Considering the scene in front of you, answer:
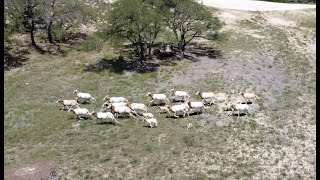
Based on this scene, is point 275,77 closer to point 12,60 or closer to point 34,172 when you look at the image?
point 34,172

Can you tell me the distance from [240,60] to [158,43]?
10.3m

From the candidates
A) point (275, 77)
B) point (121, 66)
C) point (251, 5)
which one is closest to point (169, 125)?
point (275, 77)

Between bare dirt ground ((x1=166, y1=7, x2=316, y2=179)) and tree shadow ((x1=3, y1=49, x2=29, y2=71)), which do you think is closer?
bare dirt ground ((x1=166, y1=7, x2=316, y2=179))

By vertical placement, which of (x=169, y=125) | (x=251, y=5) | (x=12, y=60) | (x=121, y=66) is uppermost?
(x=251, y=5)

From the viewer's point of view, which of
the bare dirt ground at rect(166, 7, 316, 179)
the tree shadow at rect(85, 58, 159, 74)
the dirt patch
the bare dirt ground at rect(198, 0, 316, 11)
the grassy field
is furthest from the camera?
the bare dirt ground at rect(198, 0, 316, 11)

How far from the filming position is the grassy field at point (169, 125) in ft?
94.0

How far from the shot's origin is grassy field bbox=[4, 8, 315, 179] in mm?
28641

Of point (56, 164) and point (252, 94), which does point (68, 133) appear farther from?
point (252, 94)

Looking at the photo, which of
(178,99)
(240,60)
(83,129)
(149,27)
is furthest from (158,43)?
(83,129)

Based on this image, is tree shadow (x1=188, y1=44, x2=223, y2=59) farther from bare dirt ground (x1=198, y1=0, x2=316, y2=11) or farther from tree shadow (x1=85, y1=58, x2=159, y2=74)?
bare dirt ground (x1=198, y1=0, x2=316, y2=11)

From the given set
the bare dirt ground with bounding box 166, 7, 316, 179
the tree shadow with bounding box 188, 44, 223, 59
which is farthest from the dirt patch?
the tree shadow with bounding box 188, 44, 223, 59

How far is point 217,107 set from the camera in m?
36.7

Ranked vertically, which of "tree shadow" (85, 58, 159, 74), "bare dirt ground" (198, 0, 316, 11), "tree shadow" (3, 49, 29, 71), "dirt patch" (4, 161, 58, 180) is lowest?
"dirt patch" (4, 161, 58, 180)

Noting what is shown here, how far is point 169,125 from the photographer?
33531 mm
